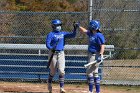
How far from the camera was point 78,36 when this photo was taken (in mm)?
15227

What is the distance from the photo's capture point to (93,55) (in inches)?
498

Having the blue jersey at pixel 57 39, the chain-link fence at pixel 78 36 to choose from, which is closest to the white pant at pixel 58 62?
the blue jersey at pixel 57 39

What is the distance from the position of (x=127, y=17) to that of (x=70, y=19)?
5.82 feet

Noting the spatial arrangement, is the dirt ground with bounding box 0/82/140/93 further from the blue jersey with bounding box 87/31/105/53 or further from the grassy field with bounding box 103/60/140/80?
the blue jersey with bounding box 87/31/105/53

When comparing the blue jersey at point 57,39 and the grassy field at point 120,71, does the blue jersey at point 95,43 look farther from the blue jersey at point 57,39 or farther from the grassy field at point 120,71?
the grassy field at point 120,71

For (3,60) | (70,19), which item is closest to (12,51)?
(3,60)

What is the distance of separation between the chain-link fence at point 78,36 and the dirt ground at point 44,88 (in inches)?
15.4

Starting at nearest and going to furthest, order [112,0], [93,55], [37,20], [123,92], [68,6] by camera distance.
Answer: [93,55] → [123,92] → [112,0] → [37,20] → [68,6]

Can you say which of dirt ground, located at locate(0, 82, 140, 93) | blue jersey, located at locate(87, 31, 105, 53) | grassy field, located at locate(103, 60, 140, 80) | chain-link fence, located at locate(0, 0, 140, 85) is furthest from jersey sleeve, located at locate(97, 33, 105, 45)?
grassy field, located at locate(103, 60, 140, 80)

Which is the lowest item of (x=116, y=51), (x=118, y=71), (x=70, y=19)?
(x=118, y=71)

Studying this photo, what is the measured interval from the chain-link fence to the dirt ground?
1.29 feet

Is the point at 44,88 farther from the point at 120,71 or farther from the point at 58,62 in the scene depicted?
the point at 120,71

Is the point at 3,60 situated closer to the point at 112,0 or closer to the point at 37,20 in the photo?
the point at 37,20

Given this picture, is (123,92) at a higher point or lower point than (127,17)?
lower
